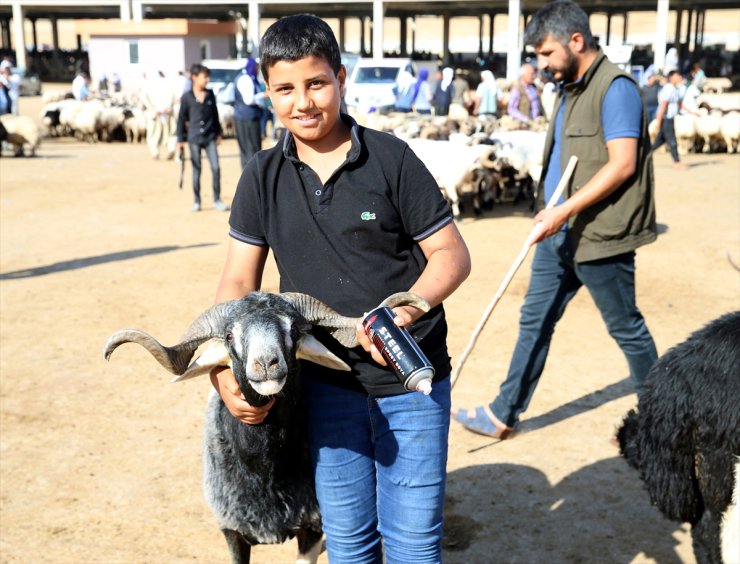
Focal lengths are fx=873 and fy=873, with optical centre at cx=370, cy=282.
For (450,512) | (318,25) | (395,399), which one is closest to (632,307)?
(450,512)

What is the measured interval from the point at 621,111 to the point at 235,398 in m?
2.53

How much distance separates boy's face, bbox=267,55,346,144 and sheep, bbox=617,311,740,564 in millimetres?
1488

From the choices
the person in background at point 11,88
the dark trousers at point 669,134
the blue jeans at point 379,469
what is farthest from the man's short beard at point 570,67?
the person in background at point 11,88

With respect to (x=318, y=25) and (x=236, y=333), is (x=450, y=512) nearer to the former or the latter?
(x=236, y=333)

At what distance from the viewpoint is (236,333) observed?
2344 mm

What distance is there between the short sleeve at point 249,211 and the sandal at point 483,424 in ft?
8.55

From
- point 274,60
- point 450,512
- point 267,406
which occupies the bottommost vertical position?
point 450,512

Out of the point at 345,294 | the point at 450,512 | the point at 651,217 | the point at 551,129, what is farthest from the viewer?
the point at 551,129

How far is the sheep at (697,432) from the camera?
273 centimetres

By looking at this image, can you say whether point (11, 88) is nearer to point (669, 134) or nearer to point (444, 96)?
point (444, 96)

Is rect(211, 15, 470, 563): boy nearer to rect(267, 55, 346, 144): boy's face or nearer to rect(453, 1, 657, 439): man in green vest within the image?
rect(267, 55, 346, 144): boy's face

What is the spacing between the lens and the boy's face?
2.16m

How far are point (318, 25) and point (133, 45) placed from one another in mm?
35353

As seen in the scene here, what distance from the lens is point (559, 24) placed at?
4062mm
